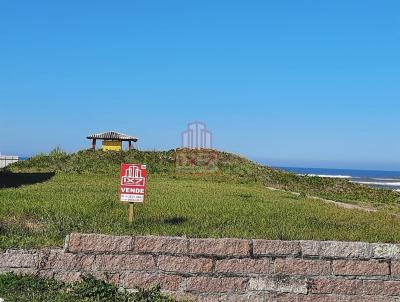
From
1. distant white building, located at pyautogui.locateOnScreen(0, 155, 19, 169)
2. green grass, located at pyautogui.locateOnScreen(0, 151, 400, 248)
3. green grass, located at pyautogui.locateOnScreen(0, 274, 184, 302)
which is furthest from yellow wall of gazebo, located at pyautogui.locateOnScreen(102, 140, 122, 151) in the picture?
green grass, located at pyautogui.locateOnScreen(0, 274, 184, 302)

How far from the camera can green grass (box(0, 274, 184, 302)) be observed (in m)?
7.39

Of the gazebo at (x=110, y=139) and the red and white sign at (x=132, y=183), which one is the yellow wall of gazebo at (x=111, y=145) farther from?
the red and white sign at (x=132, y=183)

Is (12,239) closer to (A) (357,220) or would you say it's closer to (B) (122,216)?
(B) (122,216)

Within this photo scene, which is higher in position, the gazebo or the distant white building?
the gazebo

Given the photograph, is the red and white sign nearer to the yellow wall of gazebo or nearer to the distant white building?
the yellow wall of gazebo

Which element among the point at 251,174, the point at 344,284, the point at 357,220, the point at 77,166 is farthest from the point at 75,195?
the point at 251,174

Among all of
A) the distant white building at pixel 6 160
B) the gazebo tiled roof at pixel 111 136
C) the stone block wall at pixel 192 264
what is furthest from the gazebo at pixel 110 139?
the stone block wall at pixel 192 264

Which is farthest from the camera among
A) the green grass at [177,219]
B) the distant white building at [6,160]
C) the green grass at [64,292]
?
the distant white building at [6,160]

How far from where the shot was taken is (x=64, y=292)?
7.68m

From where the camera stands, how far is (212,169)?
2923 cm

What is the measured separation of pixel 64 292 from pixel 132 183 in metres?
2.75

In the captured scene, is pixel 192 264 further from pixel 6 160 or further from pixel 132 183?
pixel 6 160

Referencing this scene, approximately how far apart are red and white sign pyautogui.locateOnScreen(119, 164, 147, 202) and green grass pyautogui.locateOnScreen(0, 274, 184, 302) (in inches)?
89.2

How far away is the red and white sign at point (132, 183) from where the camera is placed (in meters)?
9.86
